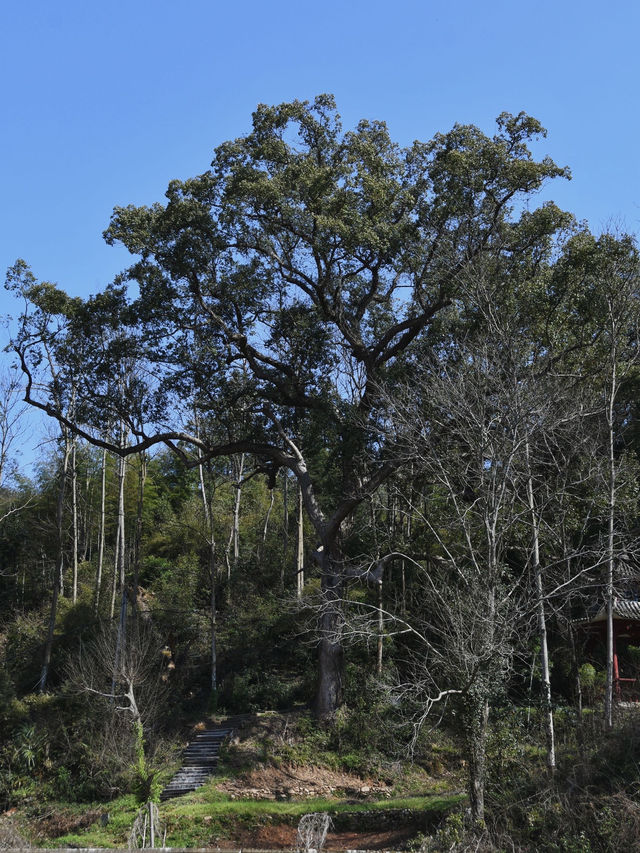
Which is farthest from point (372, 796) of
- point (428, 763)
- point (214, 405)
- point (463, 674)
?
point (214, 405)

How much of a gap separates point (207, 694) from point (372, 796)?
22.6ft

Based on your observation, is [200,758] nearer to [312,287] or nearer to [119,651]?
[119,651]

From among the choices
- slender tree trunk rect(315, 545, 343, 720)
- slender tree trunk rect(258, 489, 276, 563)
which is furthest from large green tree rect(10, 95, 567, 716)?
slender tree trunk rect(258, 489, 276, 563)

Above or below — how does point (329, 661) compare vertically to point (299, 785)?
above

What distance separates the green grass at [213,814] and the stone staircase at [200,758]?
2.21ft

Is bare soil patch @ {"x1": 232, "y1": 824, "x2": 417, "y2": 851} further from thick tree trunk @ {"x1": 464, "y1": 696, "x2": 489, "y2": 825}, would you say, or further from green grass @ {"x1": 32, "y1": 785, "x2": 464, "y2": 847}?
thick tree trunk @ {"x1": 464, "y1": 696, "x2": 489, "y2": 825}

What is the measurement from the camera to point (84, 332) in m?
19.8

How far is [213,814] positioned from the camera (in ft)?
47.4

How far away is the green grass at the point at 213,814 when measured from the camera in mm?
13812

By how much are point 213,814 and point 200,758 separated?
9.95ft

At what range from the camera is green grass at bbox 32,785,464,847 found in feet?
45.3

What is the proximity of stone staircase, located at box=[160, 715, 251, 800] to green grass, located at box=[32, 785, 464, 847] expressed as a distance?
67 centimetres

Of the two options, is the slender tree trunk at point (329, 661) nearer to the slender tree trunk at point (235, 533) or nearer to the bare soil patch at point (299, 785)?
the bare soil patch at point (299, 785)

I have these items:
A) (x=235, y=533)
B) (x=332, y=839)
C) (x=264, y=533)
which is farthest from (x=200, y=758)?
(x=264, y=533)
